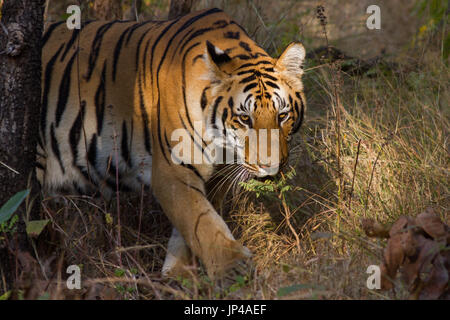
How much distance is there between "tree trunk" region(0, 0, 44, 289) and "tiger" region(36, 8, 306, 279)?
0.46 meters

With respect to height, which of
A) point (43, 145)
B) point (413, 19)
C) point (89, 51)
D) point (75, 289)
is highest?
point (413, 19)

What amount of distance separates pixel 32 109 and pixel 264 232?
5.63 ft

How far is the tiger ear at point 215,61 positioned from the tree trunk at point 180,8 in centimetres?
173

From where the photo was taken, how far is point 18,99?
10.9ft

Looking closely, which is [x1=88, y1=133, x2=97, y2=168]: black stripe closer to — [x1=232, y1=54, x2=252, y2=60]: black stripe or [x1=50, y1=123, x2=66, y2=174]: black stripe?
[x1=50, y1=123, x2=66, y2=174]: black stripe

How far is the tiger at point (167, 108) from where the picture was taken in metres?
3.45

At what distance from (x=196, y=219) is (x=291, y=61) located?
104 centimetres

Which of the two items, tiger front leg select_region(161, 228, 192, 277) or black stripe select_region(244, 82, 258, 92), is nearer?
black stripe select_region(244, 82, 258, 92)

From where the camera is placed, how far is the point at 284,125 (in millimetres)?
3473

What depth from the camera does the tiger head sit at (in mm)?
3369

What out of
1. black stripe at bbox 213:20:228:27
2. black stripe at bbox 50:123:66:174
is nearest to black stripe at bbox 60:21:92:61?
black stripe at bbox 50:123:66:174

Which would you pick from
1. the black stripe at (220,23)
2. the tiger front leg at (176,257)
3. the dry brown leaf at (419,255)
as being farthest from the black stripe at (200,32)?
the dry brown leaf at (419,255)
